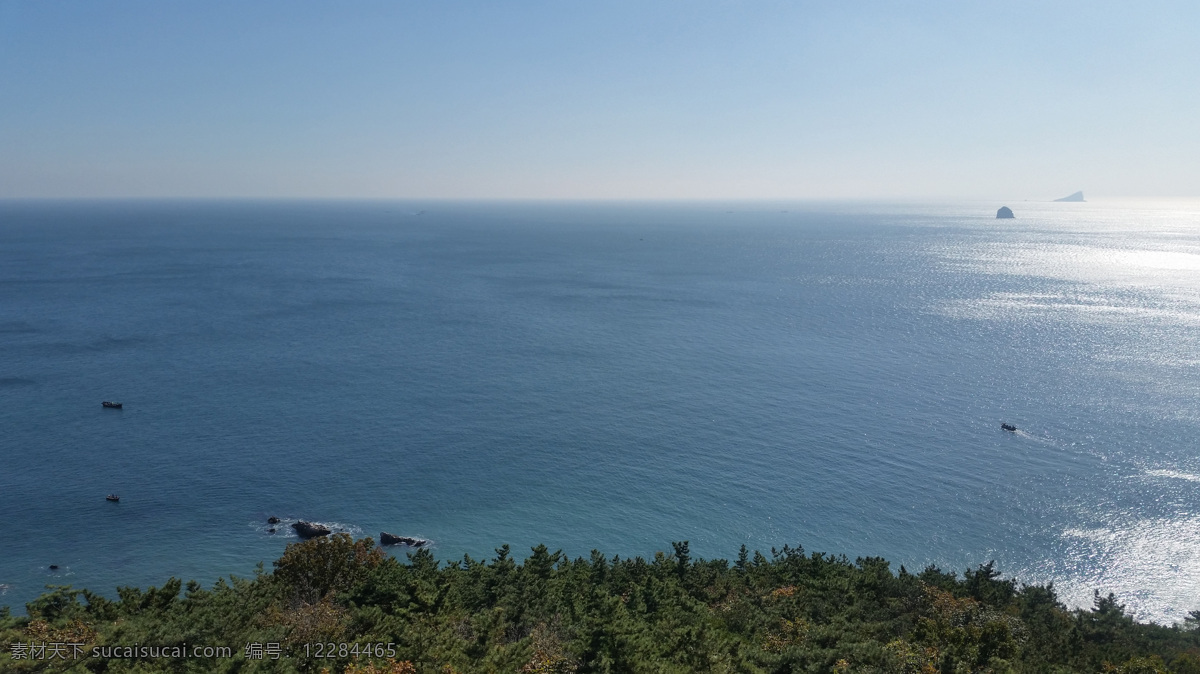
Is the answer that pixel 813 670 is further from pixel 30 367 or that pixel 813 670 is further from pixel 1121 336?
pixel 1121 336

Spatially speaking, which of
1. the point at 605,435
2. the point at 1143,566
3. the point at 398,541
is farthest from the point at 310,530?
the point at 1143,566

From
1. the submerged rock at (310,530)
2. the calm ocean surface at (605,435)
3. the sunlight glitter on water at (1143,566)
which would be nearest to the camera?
the sunlight glitter on water at (1143,566)

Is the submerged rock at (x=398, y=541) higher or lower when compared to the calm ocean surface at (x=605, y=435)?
lower

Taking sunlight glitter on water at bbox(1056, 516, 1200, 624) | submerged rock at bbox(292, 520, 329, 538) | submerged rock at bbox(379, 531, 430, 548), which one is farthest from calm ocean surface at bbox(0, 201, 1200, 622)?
submerged rock at bbox(379, 531, 430, 548)

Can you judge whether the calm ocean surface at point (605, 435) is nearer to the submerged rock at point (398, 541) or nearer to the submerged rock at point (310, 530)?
the submerged rock at point (310, 530)

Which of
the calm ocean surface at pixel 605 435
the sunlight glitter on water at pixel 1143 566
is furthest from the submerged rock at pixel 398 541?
the sunlight glitter on water at pixel 1143 566

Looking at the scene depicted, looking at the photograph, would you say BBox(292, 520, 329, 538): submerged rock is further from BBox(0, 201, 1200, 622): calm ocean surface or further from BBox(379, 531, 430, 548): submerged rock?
BBox(379, 531, 430, 548): submerged rock

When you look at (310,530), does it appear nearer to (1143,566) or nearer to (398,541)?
(398,541)
